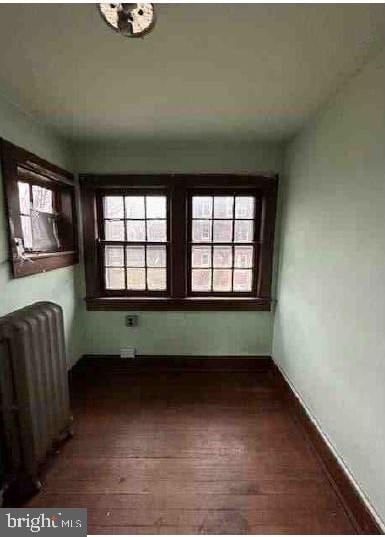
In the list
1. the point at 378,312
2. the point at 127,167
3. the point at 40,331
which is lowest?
the point at 40,331

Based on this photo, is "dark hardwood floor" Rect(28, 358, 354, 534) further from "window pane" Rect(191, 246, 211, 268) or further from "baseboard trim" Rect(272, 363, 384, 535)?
"window pane" Rect(191, 246, 211, 268)

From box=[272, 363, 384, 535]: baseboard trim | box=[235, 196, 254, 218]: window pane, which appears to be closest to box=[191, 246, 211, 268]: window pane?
box=[235, 196, 254, 218]: window pane

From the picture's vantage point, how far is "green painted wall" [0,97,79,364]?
1.47 meters

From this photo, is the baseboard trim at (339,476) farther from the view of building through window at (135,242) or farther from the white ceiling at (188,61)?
the white ceiling at (188,61)

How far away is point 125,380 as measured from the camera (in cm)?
240

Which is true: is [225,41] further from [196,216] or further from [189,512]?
[189,512]

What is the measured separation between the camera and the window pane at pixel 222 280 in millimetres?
2473

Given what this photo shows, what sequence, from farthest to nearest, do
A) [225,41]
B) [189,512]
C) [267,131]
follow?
[267,131] → [189,512] → [225,41]

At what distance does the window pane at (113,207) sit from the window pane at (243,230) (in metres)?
1.14

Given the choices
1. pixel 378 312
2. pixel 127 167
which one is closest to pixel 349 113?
pixel 378 312

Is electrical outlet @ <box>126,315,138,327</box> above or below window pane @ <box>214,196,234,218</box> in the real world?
below

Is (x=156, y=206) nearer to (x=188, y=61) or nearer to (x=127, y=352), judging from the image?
(x=188, y=61)

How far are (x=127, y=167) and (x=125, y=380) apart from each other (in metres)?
2.06
